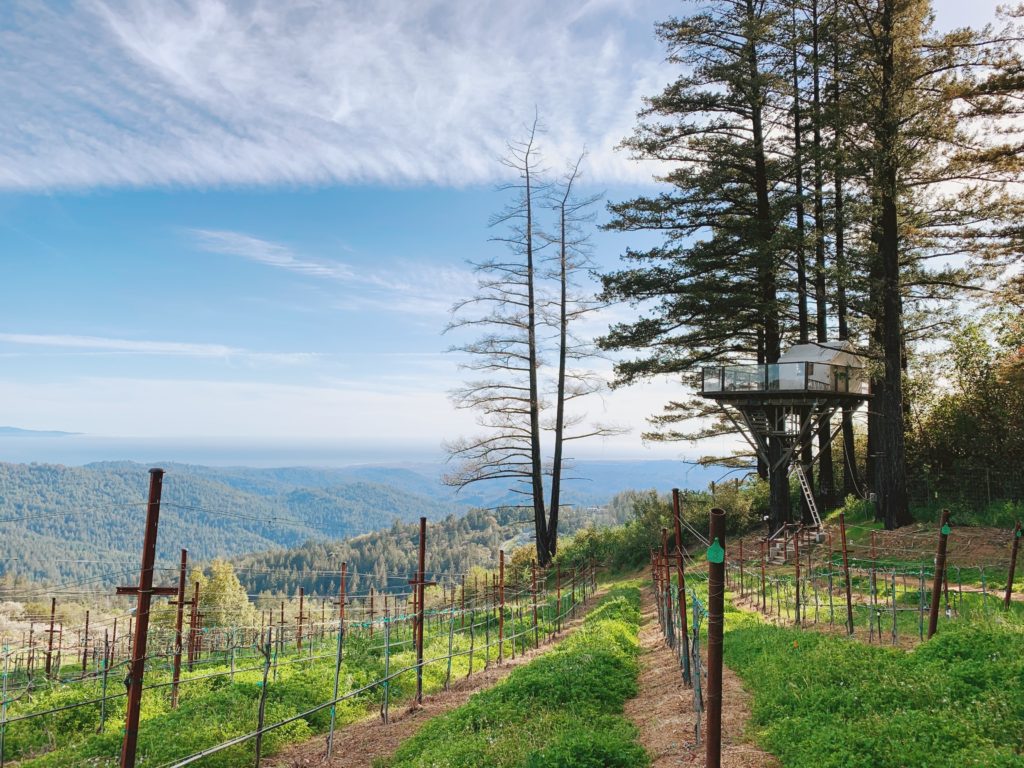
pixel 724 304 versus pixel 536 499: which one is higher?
pixel 724 304

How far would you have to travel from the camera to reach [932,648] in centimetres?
827

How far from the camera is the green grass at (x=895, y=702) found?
5723mm

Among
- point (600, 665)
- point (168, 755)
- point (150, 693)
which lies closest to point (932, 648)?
point (600, 665)

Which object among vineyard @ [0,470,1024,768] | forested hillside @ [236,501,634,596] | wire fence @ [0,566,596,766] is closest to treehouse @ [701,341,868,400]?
vineyard @ [0,470,1024,768]

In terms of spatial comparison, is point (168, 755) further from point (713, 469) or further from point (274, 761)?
point (713, 469)

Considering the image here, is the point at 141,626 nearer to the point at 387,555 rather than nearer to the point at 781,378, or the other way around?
the point at 781,378

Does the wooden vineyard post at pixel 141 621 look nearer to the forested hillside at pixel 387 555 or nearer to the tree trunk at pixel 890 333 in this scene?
the tree trunk at pixel 890 333

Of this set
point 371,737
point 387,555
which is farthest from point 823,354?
point 387,555

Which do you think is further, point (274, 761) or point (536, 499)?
point (536, 499)

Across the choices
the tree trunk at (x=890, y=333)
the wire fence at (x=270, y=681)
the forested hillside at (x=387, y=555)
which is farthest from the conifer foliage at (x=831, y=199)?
the forested hillside at (x=387, y=555)

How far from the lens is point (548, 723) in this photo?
8.08m

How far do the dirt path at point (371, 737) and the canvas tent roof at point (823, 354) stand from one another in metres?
15.2

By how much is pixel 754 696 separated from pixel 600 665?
2594mm

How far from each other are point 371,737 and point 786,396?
16.6 meters
